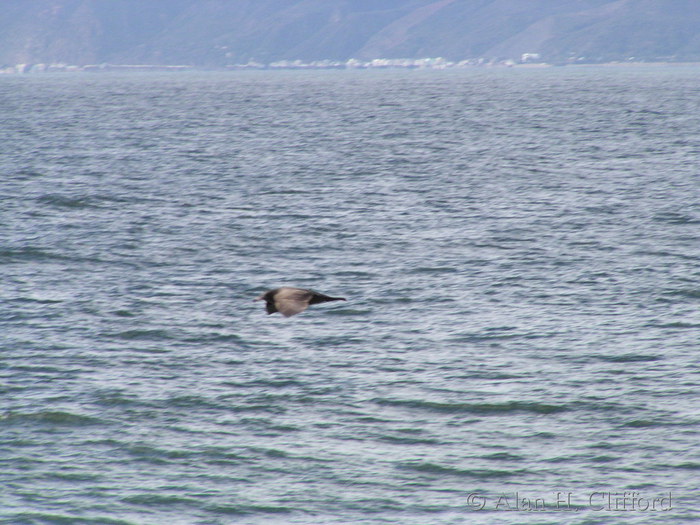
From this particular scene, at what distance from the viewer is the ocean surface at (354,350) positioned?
23.2m

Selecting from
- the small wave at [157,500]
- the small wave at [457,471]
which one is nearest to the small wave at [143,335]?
the small wave at [157,500]

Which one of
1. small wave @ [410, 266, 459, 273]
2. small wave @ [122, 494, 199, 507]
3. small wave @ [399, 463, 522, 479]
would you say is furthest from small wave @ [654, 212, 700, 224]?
small wave @ [122, 494, 199, 507]

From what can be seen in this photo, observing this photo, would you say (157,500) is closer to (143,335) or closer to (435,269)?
(143,335)

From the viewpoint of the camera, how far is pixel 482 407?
27.3 meters

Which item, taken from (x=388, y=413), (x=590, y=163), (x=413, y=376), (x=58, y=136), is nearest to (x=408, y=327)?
(x=413, y=376)

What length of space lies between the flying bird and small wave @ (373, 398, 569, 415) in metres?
9.76

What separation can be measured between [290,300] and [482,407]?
10.7m

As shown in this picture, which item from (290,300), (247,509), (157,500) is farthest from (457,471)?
(290,300)

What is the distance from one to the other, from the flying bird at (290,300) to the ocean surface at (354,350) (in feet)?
19.5

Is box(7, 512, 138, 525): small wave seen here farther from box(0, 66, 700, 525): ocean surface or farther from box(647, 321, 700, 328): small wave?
box(647, 321, 700, 328): small wave

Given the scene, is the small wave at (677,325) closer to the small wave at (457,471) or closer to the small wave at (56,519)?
the small wave at (457,471)

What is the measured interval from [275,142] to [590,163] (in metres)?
29.2

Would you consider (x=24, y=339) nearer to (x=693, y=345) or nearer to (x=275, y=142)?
(x=693, y=345)

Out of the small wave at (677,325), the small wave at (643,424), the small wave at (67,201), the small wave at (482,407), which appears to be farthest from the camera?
the small wave at (67,201)
